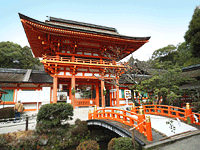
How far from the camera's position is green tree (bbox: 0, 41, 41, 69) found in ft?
89.2

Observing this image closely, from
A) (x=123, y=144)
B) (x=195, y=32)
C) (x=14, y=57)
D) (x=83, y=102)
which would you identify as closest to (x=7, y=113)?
(x=83, y=102)

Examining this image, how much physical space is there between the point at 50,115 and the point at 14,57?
28.1m

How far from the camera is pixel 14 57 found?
28.0 m

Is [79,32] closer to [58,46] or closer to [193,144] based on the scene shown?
[58,46]

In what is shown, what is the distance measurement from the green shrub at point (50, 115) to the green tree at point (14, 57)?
24142 millimetres

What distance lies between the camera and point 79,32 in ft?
36.0

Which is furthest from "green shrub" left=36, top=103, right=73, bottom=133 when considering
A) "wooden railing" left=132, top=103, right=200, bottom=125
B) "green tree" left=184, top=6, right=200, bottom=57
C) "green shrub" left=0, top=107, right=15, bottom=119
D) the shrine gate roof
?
"green tree" left=184, top=6, right=200, bottom=57

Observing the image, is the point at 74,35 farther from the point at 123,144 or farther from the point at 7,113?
the point at 123,144

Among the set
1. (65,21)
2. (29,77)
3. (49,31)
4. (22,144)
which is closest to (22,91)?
(29,77)

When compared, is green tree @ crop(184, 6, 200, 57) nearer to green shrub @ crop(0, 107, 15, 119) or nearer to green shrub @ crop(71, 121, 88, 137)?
green shrub @ crop(71, 121, 88, 137)

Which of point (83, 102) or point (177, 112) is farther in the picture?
point (83, 102)

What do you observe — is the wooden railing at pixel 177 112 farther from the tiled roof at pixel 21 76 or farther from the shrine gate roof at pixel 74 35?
the tiled roof at pixel 21 76

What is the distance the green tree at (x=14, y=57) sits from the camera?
27.2 m

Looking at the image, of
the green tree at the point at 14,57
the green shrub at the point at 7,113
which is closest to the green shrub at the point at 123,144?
the green shrub at the point at 7,113
